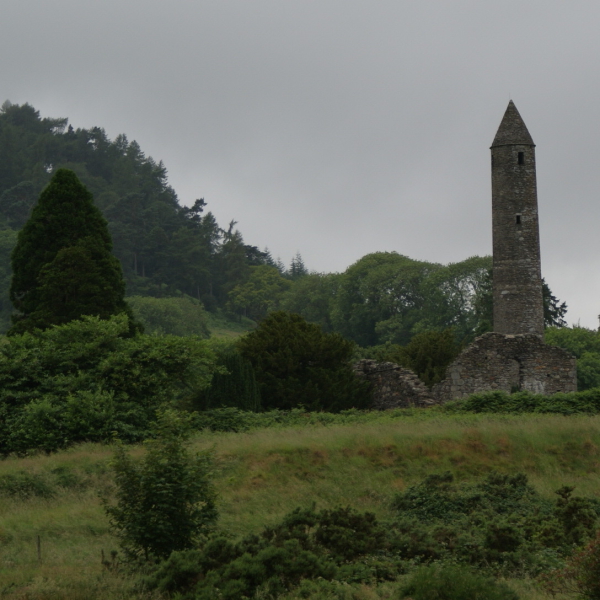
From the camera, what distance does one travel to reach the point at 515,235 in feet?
129

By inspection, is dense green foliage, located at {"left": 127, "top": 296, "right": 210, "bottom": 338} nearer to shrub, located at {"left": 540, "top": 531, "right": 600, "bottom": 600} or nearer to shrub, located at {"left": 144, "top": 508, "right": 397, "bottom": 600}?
shrub, located at {"left": 144, "top": 508, "right": 397, "bottom": 600}

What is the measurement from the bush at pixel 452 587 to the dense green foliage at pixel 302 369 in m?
19.5

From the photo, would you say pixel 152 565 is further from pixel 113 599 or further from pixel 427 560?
pixel 427 560

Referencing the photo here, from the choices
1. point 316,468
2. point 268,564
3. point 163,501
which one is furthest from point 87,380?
point 268,564

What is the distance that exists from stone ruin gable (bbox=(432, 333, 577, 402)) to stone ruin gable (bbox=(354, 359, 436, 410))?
5.07 feet

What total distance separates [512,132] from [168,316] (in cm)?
4881

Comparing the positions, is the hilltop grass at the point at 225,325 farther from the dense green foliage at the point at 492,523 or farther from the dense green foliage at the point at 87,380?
the dense green foliage at the point at 492,523

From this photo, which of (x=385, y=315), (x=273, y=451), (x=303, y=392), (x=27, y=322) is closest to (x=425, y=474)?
(x=273, y=451)

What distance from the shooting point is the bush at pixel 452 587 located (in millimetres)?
11844

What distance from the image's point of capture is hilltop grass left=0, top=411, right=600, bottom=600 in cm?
1756

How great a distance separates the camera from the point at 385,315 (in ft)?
280

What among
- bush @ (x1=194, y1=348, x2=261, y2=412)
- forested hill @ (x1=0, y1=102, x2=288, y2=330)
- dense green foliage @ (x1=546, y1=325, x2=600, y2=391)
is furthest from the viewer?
forested hill @ (x1=0, y1=102, x2=288, y2=330)

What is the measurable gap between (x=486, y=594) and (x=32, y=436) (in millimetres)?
15002

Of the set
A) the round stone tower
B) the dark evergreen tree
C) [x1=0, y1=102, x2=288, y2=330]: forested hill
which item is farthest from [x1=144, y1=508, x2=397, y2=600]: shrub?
[x1=0, y1=102, x2=288, y2=330]: forested hill
